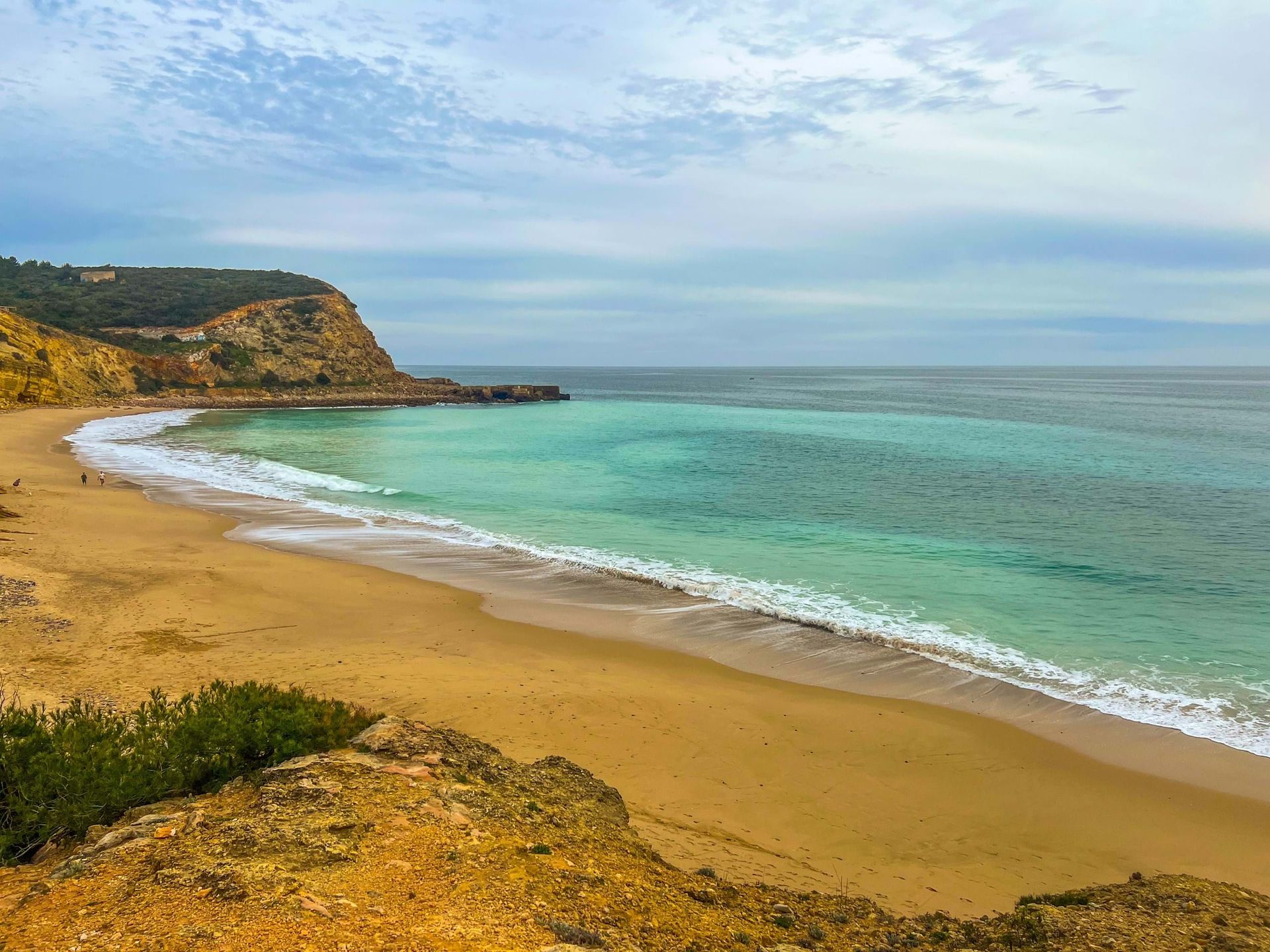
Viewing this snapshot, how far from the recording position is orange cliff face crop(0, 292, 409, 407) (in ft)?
187

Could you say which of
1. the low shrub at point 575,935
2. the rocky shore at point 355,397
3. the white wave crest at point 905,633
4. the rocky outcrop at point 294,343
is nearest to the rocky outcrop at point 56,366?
the rocky shore at point 355,397

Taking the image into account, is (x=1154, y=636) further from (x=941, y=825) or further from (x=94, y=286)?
(x=94, y=286)

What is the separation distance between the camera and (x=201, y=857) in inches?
177

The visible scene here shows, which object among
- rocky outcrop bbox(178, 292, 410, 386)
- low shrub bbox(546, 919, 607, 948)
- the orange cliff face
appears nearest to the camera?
low shrub bbox(546, 919, 607, 948)

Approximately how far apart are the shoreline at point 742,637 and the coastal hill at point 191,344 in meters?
52.7

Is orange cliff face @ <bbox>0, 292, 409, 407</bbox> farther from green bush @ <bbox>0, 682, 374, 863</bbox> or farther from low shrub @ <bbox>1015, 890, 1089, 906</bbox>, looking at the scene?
low shrub @ <bbox>1015, 890, 1089, 906</bbox>

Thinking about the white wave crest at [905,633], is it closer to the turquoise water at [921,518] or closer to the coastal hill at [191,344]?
the turquoise water at [921,518]

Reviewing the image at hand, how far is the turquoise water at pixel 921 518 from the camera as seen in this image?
1318 centimetres

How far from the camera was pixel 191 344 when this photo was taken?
264 ft

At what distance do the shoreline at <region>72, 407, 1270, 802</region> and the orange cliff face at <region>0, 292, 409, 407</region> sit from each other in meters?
50.8

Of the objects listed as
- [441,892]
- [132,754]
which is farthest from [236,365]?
[441,892]

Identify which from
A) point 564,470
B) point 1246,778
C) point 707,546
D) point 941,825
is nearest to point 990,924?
point 941,825

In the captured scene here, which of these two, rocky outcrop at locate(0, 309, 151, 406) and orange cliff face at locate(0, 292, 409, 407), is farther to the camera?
orange cliff face at locate(0, 292, 409, 407)

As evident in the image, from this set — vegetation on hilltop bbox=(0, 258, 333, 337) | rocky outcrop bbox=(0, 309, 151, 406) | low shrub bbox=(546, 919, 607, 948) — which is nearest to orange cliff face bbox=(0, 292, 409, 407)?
rocky outcrop bbox=(0, 309, 151, 406)
